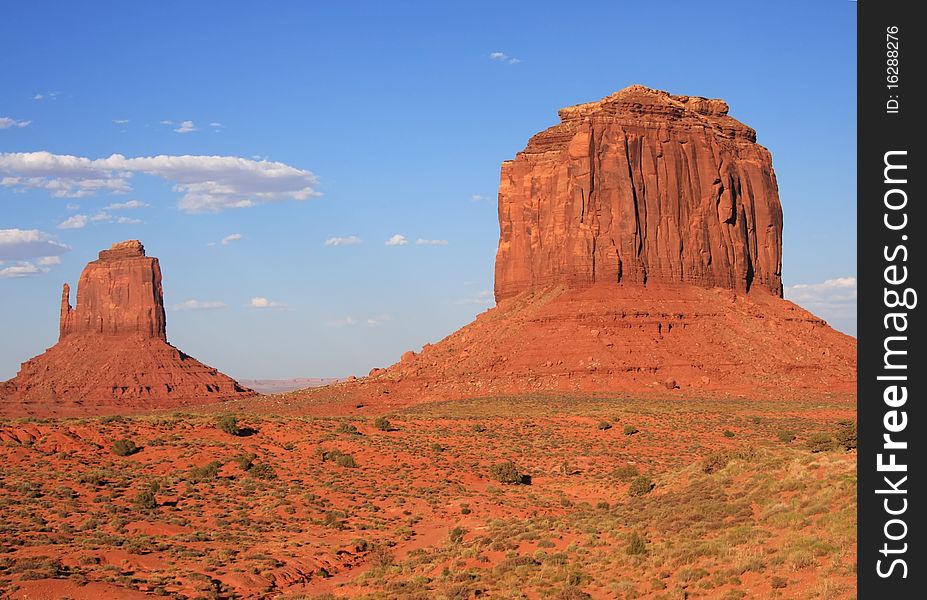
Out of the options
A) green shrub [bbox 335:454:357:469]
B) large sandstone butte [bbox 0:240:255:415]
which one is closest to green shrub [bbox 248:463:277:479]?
green shrub [bbox 335:454:357:469]

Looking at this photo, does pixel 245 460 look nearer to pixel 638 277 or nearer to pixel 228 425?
pixel 228 425

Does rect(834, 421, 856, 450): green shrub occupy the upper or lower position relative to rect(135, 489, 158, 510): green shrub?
upper

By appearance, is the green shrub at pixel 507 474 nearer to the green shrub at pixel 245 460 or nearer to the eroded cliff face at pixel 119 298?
the green shrub at pixel 245 460

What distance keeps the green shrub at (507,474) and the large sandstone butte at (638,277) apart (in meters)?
30.0

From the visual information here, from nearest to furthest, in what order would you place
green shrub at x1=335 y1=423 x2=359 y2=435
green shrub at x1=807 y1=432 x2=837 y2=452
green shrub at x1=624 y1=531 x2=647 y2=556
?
green shrub at x1=624 y1=531 x2=647 y2=556, green shrub at x1=807 y1=432 x2=837 y2=452, green shrub at x1=335 y1=423 x2=359 y2=435

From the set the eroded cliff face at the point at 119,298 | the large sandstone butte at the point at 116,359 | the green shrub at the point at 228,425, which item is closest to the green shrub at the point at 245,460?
the green shrub at the point at 228,425

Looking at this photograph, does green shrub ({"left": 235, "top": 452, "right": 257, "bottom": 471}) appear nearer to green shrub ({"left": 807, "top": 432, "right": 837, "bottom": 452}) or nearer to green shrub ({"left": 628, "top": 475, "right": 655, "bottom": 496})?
green shrub ({"left": 628, "top": 475, "right": 655, "bottom": 496})

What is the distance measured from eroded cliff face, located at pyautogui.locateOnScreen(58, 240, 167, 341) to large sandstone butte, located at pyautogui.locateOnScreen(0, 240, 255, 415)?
0.14 meters

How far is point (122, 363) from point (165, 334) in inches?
474

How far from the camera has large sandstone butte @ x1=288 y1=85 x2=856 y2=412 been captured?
73.4m

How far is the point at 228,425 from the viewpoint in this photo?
46.2m

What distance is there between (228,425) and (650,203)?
46778mm
